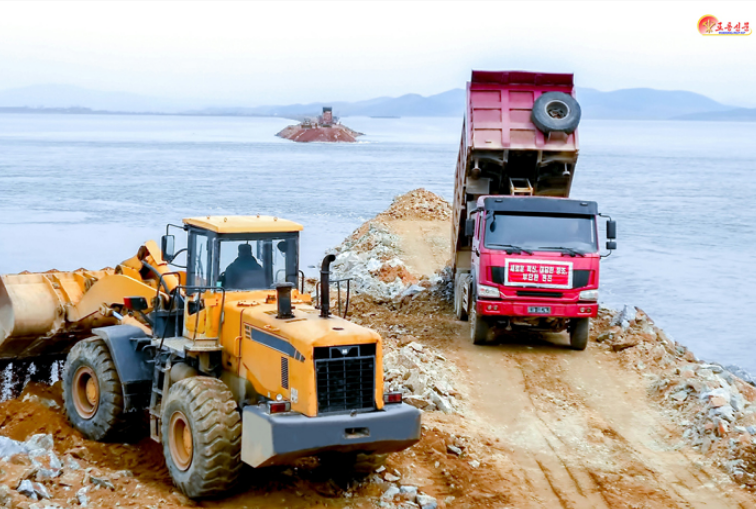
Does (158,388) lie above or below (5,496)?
above

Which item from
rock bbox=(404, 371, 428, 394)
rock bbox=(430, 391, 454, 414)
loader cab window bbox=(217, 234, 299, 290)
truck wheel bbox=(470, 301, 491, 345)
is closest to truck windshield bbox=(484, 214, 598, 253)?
truck wheel bbox=(470, 301, 491, 345)

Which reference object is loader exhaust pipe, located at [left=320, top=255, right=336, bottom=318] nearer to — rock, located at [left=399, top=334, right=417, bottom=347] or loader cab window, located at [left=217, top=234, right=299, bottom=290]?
loader cab window, located at [left=217, top=234, right=299, bottom=290]

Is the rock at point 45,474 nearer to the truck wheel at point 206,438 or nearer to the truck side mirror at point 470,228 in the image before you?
the truck wheel at point 206,438

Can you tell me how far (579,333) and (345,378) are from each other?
306 inches

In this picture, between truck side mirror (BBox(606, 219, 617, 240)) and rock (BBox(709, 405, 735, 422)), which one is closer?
rock (BBox(709, 405, 735, 422))

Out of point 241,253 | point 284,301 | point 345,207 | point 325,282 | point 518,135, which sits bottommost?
point 345,207

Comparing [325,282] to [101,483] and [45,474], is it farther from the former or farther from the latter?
[45,474]

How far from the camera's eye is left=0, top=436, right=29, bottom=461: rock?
8.37 meters

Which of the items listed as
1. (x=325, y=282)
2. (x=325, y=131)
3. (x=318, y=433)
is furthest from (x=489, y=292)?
(x=325, y=131)

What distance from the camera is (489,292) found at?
1418 centimetres

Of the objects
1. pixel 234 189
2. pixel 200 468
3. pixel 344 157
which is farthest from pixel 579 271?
pixel 344 157

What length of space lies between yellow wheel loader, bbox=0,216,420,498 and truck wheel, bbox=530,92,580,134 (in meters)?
8.05

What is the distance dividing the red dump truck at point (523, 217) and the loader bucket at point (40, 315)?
6182mm

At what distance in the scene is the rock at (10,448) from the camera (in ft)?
27.5
